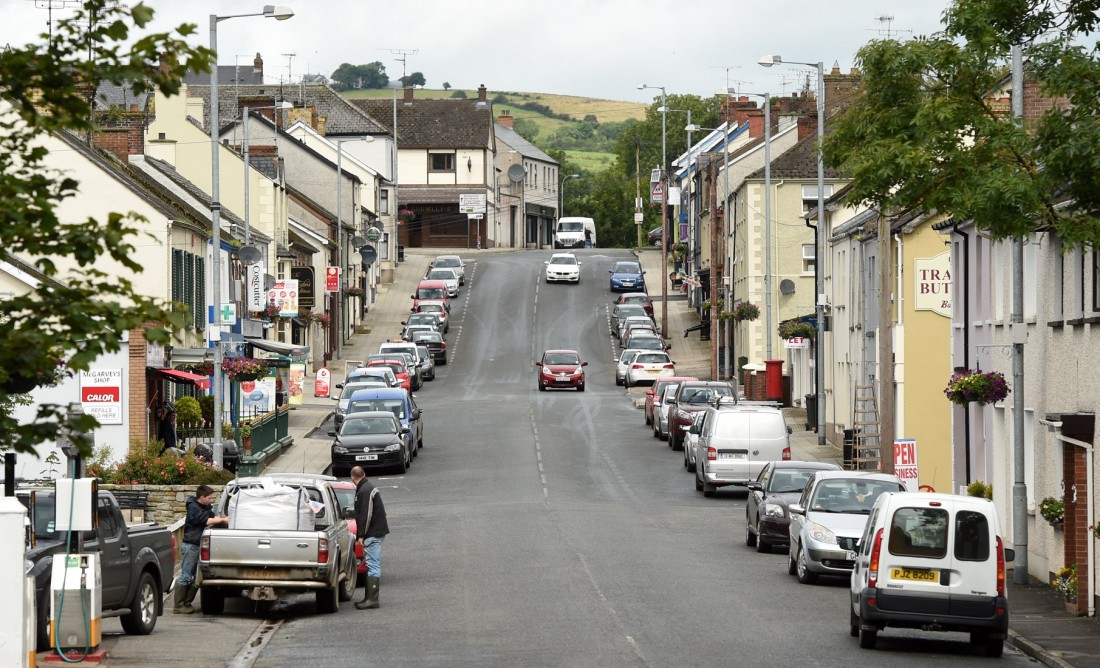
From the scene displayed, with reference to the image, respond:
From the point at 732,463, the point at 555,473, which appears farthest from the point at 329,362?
the point at 732,463

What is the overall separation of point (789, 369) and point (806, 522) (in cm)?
3595

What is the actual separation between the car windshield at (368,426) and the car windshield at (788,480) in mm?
14389

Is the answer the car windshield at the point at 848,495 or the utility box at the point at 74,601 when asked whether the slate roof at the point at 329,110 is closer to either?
the car windshield at the point at 848,495

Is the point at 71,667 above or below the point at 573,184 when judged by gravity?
below

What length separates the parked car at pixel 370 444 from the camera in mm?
39094

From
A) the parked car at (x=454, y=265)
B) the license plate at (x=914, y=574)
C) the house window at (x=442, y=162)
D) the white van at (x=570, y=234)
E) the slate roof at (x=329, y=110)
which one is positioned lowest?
the license plate at (x=914, y=574)

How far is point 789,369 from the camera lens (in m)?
58.6

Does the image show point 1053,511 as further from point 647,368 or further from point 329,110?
point 329,110

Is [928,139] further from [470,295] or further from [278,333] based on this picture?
[470,295]

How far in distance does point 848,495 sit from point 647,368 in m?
38.7

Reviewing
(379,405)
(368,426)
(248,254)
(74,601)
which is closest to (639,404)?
(379,405)

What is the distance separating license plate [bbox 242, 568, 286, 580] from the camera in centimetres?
1964

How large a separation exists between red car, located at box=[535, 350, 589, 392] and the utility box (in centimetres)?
4510

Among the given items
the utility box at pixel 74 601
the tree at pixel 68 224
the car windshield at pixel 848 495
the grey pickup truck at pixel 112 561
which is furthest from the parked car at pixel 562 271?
the tree at pixel 68 224
